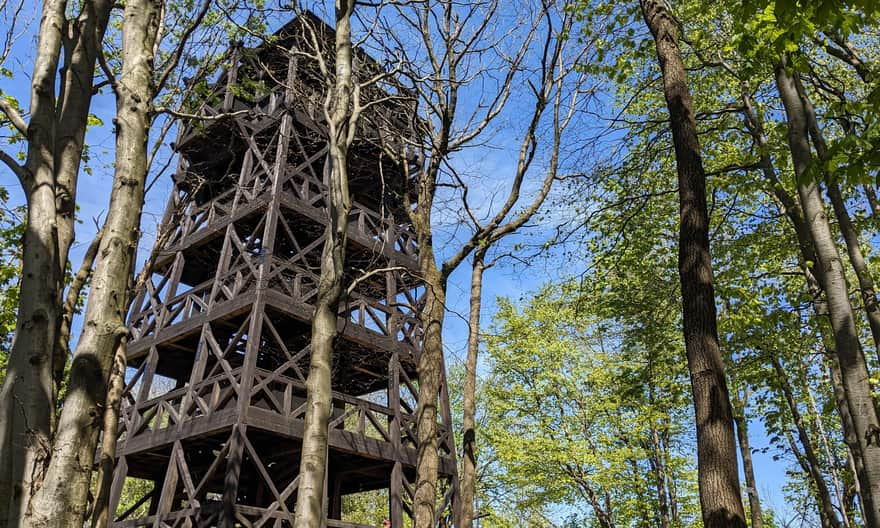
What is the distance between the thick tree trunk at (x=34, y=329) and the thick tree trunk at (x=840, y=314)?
5.98 metres

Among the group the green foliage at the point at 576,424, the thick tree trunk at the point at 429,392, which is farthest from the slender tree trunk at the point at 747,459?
the thick tree trunk at the point at 429,392

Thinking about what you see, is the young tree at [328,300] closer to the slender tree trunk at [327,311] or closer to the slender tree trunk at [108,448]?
the slender tree trunk at [327,311]

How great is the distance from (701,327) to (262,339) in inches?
469

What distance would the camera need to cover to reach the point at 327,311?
6.43 m

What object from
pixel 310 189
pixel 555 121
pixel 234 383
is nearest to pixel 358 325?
pixel 234 383

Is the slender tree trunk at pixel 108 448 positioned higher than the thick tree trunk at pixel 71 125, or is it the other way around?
the thick tree trunk at pixel 71 125

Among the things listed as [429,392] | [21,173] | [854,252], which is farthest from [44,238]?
[854,252]

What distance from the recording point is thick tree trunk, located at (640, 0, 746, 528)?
4.80 m

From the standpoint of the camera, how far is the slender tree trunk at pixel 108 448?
20.9ft

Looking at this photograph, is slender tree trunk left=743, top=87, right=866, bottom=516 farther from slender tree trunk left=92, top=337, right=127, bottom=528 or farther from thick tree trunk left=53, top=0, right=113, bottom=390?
slender tree trunk left=92, top=337, right=127, bottom=528

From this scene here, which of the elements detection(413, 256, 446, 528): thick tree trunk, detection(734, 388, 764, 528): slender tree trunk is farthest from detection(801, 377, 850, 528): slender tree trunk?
detection(413, 256, 446, 528): thick tree trunk

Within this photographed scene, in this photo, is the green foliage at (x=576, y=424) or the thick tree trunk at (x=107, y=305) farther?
the green foliage at (x=576, y=424)

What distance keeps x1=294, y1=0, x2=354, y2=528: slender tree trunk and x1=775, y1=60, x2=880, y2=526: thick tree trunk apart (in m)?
4.56

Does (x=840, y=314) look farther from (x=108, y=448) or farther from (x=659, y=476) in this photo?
(x=659, y=476)
